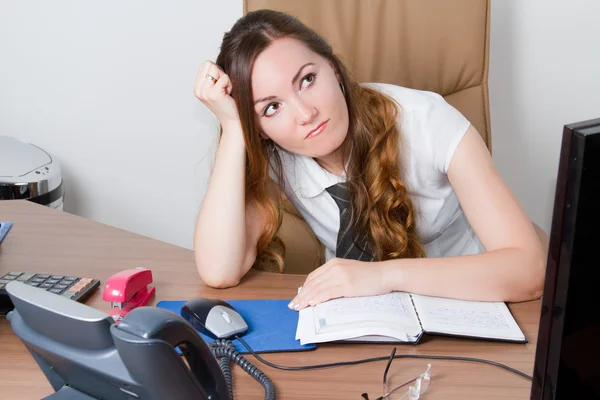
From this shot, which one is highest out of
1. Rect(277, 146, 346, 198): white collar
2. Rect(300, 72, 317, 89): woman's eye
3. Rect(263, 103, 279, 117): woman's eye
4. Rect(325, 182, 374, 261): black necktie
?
Rect(300, 72, 317, 89): woman's eye

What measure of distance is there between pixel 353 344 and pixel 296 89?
512mm

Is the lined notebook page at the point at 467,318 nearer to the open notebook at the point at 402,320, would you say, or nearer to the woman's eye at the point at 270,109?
the open notebook at the point at 402,320

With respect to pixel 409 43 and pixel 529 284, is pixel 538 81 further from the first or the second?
pixel 529 284

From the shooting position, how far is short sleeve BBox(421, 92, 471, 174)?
1328 millimetres

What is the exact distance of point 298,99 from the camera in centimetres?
126

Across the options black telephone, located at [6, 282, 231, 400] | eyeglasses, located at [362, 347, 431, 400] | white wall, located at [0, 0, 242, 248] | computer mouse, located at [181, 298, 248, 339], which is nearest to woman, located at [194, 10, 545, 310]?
computer mouse, located at [181, 298, 248, 339]

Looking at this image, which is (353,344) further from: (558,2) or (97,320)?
(558,2)

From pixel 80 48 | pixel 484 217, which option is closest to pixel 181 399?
pixel 484 217

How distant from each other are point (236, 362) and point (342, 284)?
23cm

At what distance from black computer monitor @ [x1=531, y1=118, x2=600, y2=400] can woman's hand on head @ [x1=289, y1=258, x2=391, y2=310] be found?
511mm

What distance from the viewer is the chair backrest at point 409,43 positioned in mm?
1575

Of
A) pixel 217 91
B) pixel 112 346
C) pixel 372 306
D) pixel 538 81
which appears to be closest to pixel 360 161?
pixel 217 91

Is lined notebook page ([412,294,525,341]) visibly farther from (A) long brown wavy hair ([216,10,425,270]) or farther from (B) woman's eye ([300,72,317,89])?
(B) woman's eye ([300,72,317,89])

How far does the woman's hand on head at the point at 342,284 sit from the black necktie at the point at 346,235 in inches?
12.9
